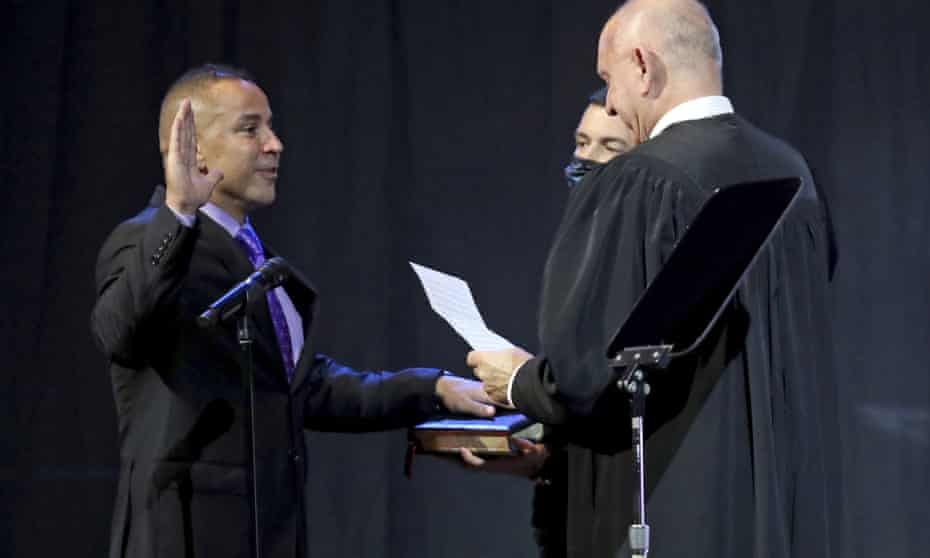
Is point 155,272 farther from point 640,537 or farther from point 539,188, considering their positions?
point 539,188

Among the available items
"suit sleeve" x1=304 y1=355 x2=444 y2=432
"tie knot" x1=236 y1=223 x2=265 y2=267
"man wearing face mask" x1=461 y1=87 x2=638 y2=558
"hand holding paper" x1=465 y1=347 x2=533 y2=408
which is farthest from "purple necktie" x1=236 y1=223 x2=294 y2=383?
"hand holding paper" x1=465 y1=347 x2=533 y2=408

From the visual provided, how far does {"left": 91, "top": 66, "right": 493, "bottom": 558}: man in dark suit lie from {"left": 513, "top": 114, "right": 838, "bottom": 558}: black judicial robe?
867mm

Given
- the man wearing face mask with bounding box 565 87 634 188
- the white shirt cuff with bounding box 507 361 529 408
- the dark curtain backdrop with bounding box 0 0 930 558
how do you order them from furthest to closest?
the dark curtain backdrop with bounding box 0 0 930 558
the man wearing face mask with bounding box 565 87 634 188
the white shirt cuff with bounding box 507 361 529 408

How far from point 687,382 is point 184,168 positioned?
1.16 metres

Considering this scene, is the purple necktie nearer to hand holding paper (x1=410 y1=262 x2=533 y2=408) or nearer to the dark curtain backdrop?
hand holding paper (x1=410 y1=262 x2=533 y2=408)

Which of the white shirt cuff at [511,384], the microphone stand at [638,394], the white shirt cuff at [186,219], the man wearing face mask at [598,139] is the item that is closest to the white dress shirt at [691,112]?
the white shirt cuff at [511,384]

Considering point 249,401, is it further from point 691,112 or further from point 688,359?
point 691,112

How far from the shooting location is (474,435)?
296cm

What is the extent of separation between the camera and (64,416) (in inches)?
175

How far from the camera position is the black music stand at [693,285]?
1994mm

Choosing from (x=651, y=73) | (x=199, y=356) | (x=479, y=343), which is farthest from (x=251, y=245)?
(x=651, y=73)

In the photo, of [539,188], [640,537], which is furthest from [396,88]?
[640,537]

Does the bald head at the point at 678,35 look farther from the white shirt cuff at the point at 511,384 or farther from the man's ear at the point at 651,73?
the white shirt cuff at the point at 511,384

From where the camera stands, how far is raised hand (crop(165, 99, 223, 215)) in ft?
8.95
